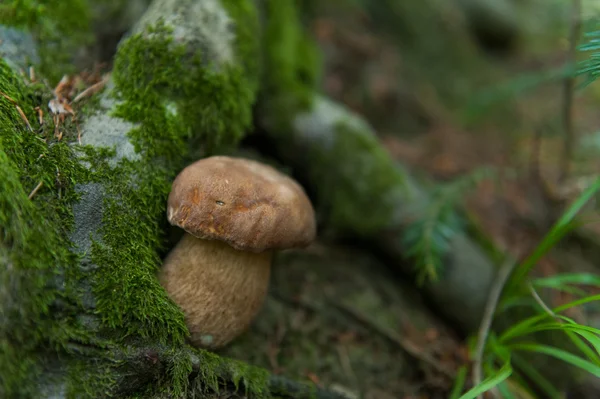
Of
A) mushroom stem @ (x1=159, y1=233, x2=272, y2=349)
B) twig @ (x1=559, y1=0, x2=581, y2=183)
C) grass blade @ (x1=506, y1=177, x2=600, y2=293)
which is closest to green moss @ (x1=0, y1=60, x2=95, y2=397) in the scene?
mushroom stem @ (x1=159, y1=233, x2=272, y2=349)

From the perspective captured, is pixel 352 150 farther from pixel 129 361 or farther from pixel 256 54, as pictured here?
pixel 129 361

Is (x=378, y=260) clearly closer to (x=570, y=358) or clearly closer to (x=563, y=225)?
(x=563, y=225)

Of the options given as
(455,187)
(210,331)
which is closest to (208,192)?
(210,331)

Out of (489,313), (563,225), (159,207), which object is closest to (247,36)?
(159,207)

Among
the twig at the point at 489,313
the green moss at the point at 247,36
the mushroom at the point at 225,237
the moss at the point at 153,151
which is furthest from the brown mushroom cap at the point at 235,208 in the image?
the twig at the point at 489,313

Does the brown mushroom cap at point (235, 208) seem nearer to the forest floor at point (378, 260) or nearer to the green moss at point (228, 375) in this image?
the green moss at point (228, 375)
